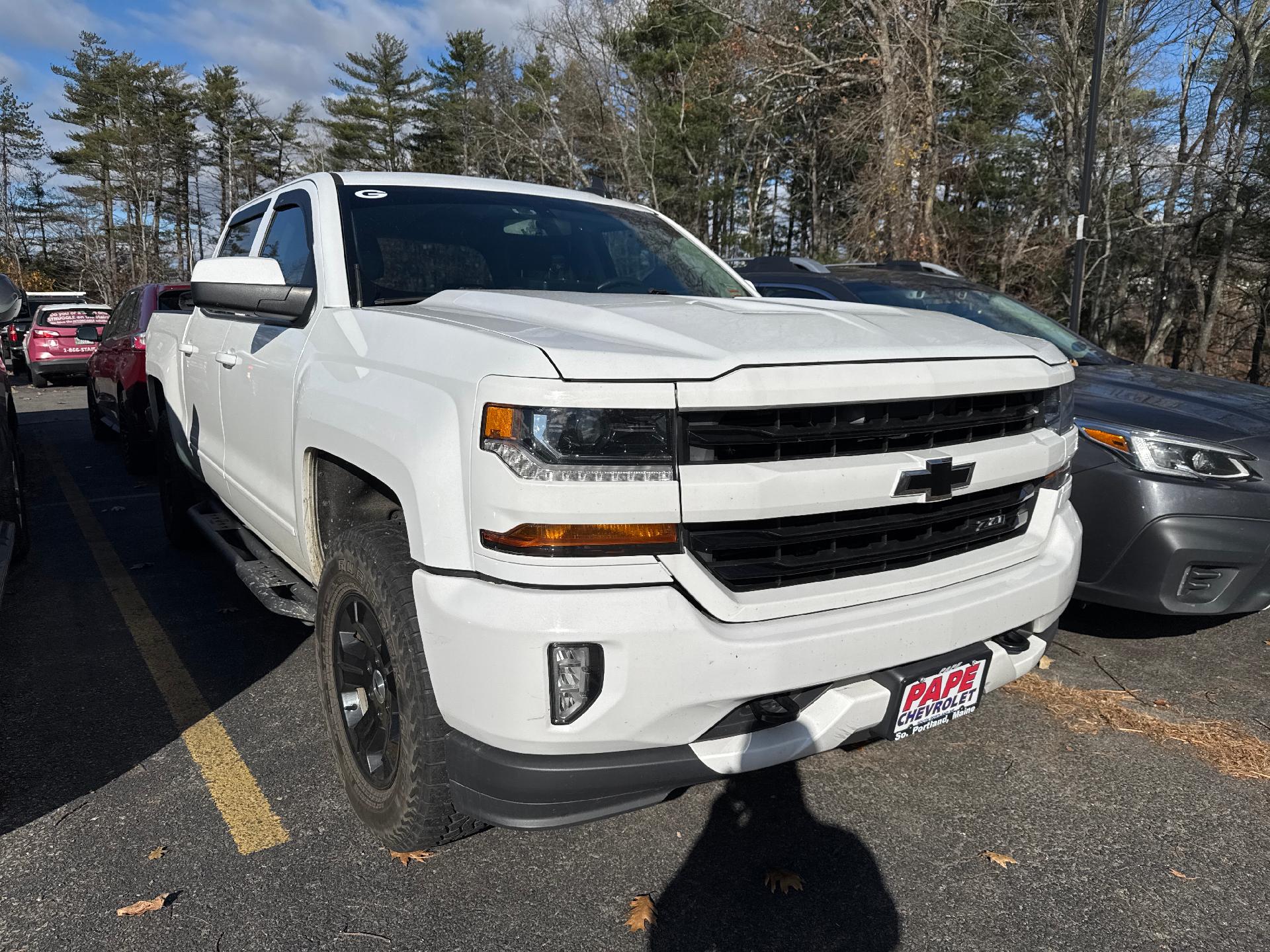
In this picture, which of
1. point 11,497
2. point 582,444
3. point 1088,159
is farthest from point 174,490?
point 1088,159

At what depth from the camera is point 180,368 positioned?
4.80m

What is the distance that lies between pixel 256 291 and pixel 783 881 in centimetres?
244

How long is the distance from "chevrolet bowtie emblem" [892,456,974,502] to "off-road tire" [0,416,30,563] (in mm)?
4593

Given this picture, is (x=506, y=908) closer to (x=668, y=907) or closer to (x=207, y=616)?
(x=668, y=907)

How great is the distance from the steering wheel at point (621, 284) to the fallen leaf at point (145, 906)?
238cm

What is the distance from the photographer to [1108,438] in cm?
380

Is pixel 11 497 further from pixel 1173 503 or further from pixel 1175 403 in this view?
pixel 1175 403

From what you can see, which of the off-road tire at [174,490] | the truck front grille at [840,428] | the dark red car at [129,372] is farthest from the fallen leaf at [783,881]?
the dark red car at [129,372]

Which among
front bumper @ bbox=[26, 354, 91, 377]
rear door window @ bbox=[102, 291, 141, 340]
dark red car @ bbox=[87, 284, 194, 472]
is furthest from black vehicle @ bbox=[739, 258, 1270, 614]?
front bumper @ bbox=[26, 354, 91, 377]

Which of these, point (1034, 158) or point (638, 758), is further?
point (1034, 158)

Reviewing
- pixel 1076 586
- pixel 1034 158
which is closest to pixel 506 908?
pixel 1076 586

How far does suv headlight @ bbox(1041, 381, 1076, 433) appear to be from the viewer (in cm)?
269

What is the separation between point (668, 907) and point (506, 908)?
1.39 feet

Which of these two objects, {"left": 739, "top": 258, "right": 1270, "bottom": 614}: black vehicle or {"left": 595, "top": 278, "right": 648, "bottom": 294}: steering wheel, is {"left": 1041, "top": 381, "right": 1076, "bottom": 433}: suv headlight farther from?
{"left": 595, "top": 278, "right": 648, "bottom": 294}: steering wheel
